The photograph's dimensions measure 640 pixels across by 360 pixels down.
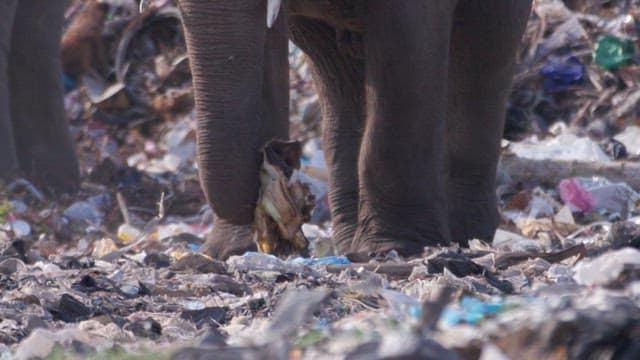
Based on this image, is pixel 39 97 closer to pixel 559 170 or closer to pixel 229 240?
pixel 559 170

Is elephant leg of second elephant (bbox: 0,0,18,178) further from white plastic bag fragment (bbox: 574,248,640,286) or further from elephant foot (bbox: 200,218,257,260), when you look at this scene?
white plastic bag fragment (bbox: 574,248,640,286)

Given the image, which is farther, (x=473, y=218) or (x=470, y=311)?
(x=473, y=218)

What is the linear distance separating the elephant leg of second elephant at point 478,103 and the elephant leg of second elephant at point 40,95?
397 centimetres

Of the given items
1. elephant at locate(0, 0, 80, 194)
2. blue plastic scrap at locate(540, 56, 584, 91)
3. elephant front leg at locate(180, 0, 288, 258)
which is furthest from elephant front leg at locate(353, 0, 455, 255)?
blue plastic scrap at locate(540, 56, 584, 91)

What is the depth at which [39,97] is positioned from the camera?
41.9 ft

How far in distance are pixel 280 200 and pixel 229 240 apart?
401mm

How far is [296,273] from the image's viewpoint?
6.42m

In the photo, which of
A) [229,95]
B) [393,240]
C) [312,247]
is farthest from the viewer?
[312,247]

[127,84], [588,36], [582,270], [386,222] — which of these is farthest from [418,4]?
[127,84]

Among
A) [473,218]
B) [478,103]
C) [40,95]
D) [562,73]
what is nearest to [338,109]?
[478,103]

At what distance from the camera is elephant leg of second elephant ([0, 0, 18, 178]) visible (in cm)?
1186

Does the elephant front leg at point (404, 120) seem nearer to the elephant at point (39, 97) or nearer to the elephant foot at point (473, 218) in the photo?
the elephant foot at point (473, 218)

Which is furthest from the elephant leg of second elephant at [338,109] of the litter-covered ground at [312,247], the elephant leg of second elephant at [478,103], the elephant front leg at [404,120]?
the elephant front leg at [404,120]

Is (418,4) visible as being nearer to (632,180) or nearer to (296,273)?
(296,273)
